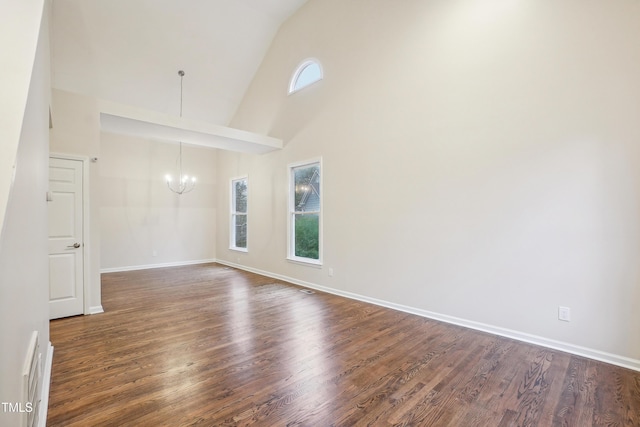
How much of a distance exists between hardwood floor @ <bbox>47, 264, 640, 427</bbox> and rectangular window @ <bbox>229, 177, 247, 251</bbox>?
11.4ft

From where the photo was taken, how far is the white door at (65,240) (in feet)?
11.5

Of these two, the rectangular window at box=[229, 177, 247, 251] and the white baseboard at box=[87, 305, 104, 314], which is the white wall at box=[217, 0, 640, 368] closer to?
the rectangular window at box=[229, 177, 247, 251]

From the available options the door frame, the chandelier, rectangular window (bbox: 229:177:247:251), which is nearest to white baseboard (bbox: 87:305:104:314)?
the door frame

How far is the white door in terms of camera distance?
350cm

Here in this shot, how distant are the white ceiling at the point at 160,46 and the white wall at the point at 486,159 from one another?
1456mm

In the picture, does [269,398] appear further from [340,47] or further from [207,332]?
[340,47]

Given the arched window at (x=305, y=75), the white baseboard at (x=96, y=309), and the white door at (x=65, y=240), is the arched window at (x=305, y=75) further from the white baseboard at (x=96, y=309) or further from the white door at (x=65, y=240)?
the white baseboard at (x=96, y=309)

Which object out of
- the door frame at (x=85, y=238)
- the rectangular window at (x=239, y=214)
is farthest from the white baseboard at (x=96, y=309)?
the rectangular window at (x=239, y=214)

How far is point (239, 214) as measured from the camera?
286 inches

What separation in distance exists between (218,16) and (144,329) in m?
5.16

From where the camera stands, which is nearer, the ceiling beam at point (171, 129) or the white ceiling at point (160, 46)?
the ceiling beam at point (171, 129)

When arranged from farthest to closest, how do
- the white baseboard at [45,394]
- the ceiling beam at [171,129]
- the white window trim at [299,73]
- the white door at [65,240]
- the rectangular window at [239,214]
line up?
the rectangular window at [239,214], the white window trim at [299,73], the ceiling beam at [171,129], the white door at [65,240], the white baseboard at [45,394]

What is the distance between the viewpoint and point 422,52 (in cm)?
376

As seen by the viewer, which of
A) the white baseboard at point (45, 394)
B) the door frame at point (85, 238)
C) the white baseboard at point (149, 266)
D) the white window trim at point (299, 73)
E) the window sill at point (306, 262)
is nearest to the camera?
the white baseboard at point (45, 394)
